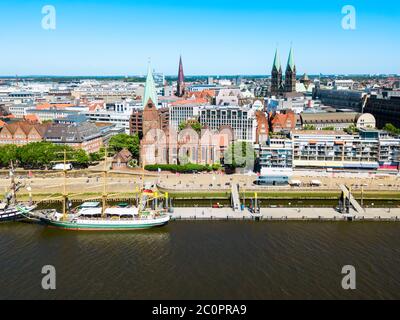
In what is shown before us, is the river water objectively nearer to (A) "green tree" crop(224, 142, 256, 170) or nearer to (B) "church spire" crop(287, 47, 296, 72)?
(A) "green tree" crop(224, 142, 256, 170)

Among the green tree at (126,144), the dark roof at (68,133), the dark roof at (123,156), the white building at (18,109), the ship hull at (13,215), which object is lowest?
the ship hull at (13,215)

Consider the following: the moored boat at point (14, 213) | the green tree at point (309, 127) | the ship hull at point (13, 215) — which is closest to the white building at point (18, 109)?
the green tree at point (309, 127)

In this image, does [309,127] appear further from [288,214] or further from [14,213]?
[14,213]

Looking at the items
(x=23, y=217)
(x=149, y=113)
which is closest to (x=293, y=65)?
(x=149, y=113)

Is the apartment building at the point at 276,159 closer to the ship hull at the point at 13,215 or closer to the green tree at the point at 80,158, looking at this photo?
the green tree at the point at 80,158

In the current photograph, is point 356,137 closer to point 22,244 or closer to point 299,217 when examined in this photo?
point 299,217

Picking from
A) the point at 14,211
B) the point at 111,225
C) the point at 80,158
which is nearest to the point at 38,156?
the point at 80,158
